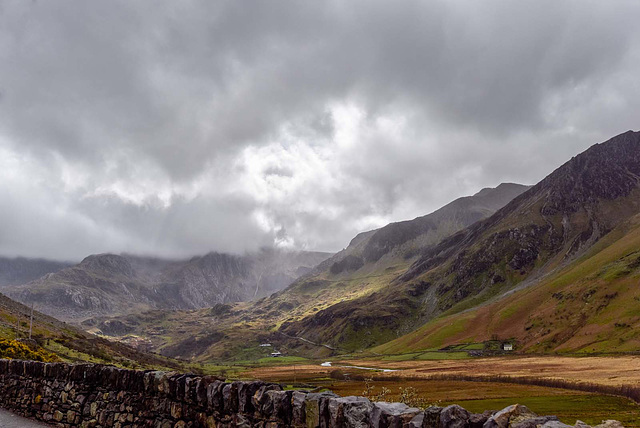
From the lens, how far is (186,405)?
11.5m

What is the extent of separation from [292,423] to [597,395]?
6765 cm

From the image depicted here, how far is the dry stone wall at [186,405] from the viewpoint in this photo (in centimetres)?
761

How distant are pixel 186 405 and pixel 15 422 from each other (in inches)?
398

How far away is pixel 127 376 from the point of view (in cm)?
1342

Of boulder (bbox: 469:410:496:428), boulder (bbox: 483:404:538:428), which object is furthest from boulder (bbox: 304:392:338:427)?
boulder (bbox: 483:404:538:428)

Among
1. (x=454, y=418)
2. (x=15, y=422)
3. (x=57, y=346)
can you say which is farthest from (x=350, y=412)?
(x=57, y=346)

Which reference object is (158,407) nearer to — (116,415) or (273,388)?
(116,415)

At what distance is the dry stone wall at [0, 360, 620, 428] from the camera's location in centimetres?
761

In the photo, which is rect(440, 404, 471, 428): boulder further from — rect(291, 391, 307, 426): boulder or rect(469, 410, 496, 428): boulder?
rect(291, 391, 307, 426): boulder

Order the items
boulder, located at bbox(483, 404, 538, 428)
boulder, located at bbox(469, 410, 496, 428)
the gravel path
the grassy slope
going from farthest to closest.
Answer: the grassy slope < the gravel path < boulder, located at bbox(469, 410, 496, 428) < boulder, located at bbox(483, 404, 538, 428)

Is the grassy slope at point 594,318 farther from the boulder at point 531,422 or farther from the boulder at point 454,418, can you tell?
the boulder at point 454,418

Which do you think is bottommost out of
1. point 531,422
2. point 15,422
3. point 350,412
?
point 15,422

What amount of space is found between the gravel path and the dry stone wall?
1.13 ft

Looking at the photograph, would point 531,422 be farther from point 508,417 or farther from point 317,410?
point 317,410
